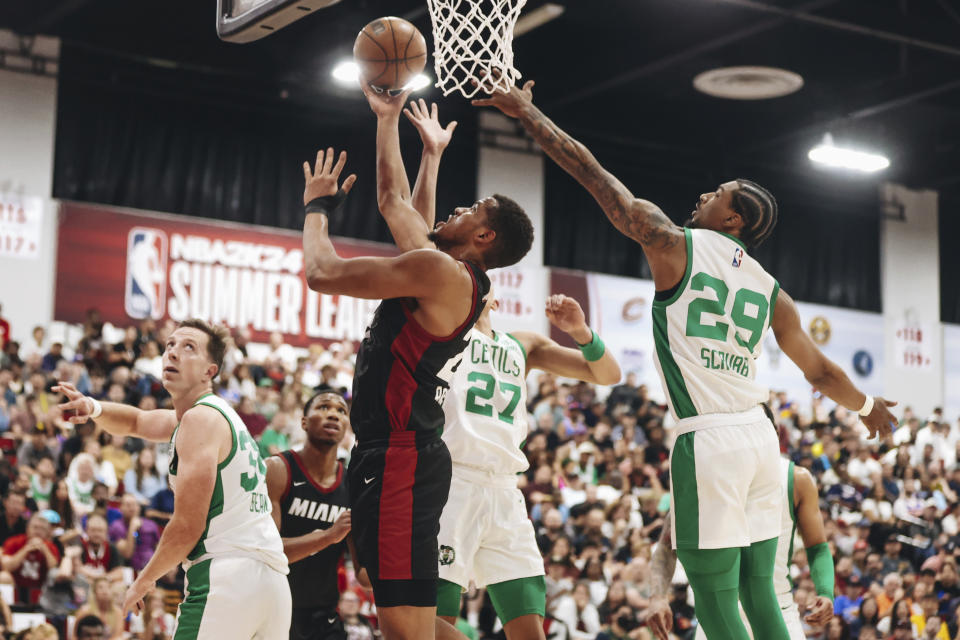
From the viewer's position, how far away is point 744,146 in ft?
79.7

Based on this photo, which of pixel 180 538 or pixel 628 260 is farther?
pixel 628 260

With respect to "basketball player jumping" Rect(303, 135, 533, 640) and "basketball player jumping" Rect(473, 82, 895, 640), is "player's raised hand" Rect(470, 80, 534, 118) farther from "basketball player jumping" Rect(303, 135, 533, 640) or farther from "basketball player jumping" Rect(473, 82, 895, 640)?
"basketball player jumping" Rect(303, 135, 533, 640)

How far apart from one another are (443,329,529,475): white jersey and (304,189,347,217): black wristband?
43.5 inches

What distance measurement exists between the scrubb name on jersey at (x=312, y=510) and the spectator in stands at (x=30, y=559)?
19.3ft

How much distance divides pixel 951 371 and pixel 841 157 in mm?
8454

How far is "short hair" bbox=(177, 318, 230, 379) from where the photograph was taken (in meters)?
5.21

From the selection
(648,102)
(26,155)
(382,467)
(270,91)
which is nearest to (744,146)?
(648,102)

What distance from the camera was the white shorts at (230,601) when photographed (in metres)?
4.78

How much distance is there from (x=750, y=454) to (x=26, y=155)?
15.9m

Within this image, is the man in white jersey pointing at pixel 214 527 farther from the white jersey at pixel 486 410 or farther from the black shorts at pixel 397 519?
the white jersey at pixel 486 410

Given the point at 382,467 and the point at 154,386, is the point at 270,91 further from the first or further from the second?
the point at 382,467

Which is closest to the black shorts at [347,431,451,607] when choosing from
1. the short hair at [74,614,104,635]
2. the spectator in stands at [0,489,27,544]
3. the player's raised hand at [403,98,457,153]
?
the player's raised hand at [403,98,457,153]

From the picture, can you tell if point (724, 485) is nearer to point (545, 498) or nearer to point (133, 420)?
point (133, 420)

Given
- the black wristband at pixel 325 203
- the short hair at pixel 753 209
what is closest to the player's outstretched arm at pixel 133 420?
the black wristband at pixel 325 203
